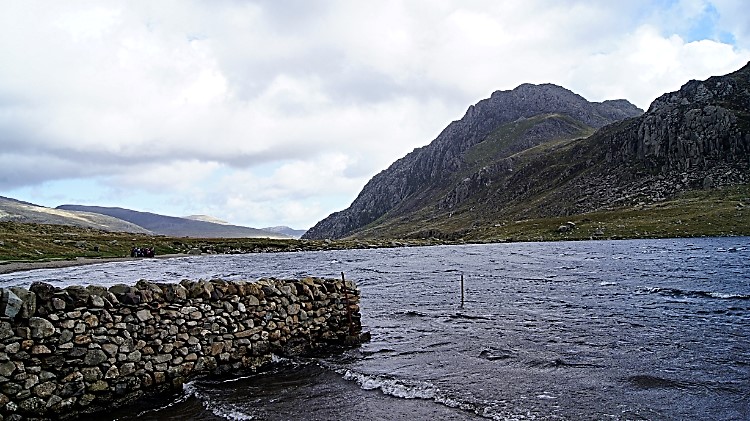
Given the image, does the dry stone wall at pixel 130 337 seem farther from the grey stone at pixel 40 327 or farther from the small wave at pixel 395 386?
the small wave at pixel 395 386

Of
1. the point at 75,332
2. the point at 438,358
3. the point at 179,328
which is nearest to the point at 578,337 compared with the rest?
the point at 438,358

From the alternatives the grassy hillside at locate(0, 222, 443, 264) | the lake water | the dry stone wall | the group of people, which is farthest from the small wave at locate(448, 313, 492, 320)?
the group of people

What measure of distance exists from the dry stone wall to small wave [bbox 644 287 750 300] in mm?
25252

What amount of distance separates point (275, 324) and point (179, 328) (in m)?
3.62

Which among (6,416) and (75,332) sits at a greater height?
(75,332)

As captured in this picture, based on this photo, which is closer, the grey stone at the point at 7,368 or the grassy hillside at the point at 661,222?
the grey stone at the point at 7,368

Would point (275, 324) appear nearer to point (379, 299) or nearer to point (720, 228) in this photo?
point (379, 299)

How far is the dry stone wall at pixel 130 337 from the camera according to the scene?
10844mm

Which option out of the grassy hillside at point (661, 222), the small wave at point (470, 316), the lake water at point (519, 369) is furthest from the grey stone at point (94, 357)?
the grassy hillside at point (661, 222)

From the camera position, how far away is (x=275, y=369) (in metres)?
15.8

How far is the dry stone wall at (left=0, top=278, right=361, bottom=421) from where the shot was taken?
10844 mm

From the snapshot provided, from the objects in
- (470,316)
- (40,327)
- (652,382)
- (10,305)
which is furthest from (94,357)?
(470,316)

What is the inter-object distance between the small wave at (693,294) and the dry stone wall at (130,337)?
82.8ft

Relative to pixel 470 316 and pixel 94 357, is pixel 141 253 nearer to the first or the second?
pixel 470 316
